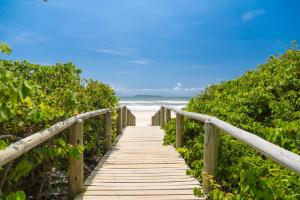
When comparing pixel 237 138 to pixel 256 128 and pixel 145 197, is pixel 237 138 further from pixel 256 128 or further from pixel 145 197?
pixel 256 128

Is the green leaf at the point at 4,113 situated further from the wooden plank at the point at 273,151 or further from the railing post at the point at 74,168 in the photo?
the railing post at the point at 74,168

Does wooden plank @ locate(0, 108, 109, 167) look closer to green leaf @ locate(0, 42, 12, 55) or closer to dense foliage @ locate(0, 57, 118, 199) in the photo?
dense foliage @ locate(0, 57, 118, 199)

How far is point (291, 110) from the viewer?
5480 millimetres

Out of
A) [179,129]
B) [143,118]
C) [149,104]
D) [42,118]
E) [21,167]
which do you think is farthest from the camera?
[149,104]

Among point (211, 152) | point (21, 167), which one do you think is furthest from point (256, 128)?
point (21, 167)

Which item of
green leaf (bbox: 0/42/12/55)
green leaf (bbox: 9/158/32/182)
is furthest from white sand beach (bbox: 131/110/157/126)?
green leaf (bbox: 0/42/12/55)

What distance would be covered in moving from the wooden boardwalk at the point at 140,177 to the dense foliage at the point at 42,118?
0.48 metres

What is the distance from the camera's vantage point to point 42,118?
366cm

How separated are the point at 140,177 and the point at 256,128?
1828mm

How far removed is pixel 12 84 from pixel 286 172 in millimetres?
2760

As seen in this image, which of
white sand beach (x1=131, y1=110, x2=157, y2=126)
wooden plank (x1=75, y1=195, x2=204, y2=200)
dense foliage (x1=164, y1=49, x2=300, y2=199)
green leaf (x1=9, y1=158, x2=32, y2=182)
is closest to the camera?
green leaf (x1=9, y1=158, x2=32, y2=182)

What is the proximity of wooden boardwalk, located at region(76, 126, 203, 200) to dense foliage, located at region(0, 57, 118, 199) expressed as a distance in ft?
1.59

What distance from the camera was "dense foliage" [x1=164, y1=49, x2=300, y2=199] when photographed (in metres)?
3.11

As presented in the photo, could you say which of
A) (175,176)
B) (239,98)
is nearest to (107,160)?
(175,176)
